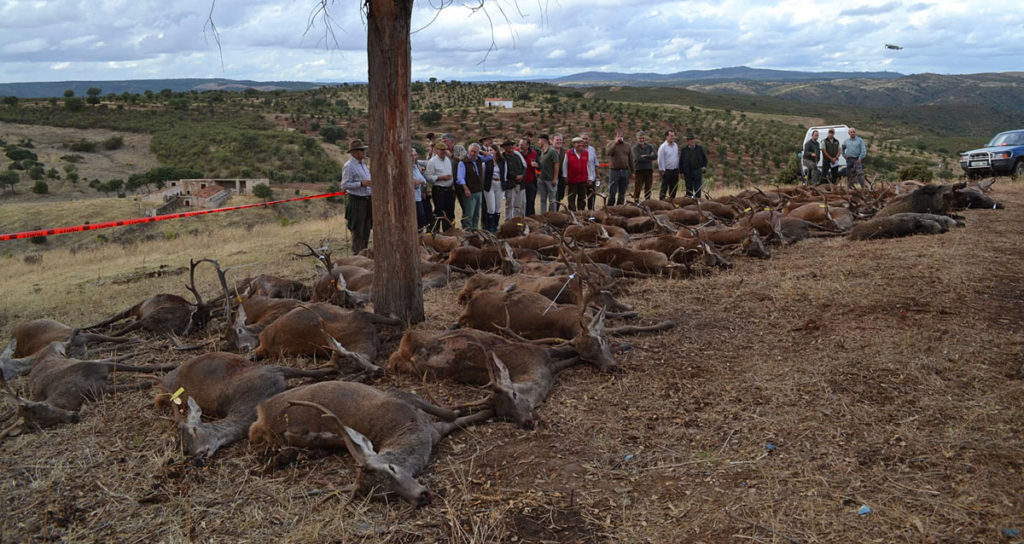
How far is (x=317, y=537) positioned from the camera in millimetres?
3496

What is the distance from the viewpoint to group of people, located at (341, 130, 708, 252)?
1068cm

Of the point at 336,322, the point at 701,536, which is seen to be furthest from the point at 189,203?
the point at 701,536

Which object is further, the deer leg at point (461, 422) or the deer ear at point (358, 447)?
the deer leg at point (461, 422)

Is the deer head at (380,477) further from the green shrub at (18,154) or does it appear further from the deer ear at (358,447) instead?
the green shrub at (18,154)

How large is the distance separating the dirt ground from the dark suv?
731 inches

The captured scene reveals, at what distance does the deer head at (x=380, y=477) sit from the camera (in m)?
3.65

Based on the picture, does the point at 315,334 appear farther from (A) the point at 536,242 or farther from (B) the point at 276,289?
(A) the point at 536,242

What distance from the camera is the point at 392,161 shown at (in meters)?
6.37

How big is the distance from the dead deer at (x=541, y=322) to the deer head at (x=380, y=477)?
85.3 inches

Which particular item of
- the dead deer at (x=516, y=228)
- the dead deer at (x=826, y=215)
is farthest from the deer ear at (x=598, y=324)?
the dead deer at (x=826, y=215)

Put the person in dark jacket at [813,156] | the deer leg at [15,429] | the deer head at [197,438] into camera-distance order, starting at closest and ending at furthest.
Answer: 1. the deer head at [197,438]
2. the deer leg at [15,429]
3. the person in dark jacket at [813,156]

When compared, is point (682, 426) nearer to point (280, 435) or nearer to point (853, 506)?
point (853, 506)

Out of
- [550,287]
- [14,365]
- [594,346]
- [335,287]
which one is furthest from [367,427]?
[14,365]

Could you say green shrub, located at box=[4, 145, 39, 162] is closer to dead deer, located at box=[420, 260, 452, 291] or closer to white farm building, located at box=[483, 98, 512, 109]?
white farm building, located at box=[483, 98, 512, 109]
